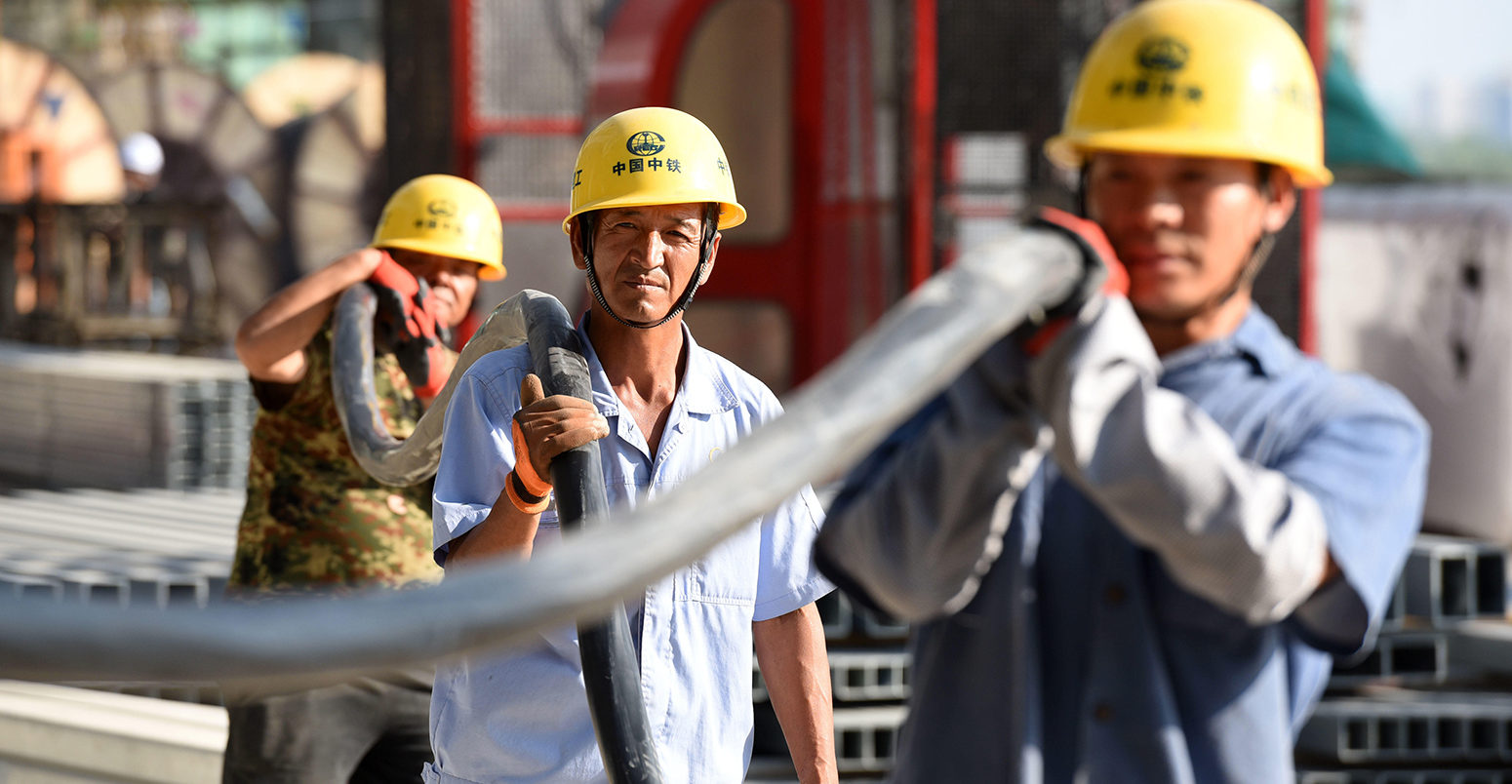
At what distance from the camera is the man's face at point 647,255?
7.46 ft

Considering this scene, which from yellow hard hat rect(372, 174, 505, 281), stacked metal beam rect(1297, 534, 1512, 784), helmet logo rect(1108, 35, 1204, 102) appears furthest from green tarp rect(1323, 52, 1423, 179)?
helmet logo rect(1108, 35, 1204, 102)

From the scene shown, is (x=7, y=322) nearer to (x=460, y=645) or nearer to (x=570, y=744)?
(x=570, y=744)

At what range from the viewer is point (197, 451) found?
8.90 m

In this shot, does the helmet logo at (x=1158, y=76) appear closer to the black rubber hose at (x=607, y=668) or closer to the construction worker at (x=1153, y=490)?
the construction worker at (x=1153, y=490)

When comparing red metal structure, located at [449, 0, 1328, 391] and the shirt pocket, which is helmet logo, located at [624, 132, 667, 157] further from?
red metal structure, located at [449, 0, 1328, 391]

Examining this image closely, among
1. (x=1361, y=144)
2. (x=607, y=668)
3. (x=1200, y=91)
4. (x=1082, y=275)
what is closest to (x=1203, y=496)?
(x=1082, y=275)

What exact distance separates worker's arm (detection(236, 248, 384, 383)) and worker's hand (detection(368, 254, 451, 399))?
0.06 meters

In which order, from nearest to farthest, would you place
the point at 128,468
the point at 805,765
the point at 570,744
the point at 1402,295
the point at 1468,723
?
Result: 1. the point at 570,744
2. the point at 805,765
3. the point at 1468,723
4. the point at 1402,295
5. the point at 128,468

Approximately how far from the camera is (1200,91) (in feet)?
4.94

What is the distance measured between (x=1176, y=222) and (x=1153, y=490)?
1.03 ft

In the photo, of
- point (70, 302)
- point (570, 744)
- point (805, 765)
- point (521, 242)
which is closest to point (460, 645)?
point (570, 744)

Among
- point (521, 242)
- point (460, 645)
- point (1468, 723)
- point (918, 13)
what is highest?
point (918, 13)

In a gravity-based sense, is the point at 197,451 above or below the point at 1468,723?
above

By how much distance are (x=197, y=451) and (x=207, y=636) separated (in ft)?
27.8
